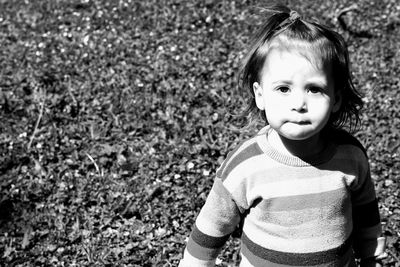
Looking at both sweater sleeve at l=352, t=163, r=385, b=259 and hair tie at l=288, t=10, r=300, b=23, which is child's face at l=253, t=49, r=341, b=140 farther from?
sweater sleeve at l=352, t=163, r=385, b=259

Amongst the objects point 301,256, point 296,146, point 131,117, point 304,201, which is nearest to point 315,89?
point 296,146

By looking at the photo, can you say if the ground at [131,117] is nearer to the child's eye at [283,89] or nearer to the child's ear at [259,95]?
the child's ear at [259,95]

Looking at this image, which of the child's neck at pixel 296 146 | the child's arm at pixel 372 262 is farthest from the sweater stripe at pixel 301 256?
the child's neck at pixel 296 146

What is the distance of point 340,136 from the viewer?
2297 millimetres

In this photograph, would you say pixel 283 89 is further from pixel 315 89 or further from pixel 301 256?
pixel 301 256

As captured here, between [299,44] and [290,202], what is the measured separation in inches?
21.0

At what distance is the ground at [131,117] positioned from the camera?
12.5ft

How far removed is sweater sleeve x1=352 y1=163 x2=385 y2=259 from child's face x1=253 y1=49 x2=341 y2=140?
0.40 meters

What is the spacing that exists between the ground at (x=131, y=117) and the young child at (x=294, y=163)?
23.3 inches

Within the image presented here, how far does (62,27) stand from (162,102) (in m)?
2.11

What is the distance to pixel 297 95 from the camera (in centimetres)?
203

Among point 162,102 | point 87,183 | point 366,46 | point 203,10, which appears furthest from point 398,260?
point 203,10

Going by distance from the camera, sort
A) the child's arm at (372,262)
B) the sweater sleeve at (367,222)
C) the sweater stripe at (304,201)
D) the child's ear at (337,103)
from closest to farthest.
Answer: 1. the sweater stripe at (304,201)
2. the child's ear at (337,103)
3. the sweater sleeve at (367,222)
4. the child's arm at (372,262)

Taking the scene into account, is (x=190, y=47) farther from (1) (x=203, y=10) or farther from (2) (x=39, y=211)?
(2) (x=39, y=211)
